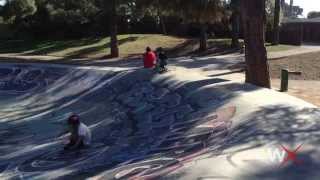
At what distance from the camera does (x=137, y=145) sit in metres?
18.8

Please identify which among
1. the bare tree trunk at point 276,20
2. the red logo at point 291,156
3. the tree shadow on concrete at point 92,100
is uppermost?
the bare tree trunk at point 276,20

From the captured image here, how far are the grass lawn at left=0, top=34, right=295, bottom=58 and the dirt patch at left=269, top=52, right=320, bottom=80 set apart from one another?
971 cm

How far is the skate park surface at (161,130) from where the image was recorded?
488 inches

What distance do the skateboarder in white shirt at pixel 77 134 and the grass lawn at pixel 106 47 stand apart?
28419mm

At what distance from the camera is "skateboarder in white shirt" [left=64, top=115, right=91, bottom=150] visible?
1859 centimetres

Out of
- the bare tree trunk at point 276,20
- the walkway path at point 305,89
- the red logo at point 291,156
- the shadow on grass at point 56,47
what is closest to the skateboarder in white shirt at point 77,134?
the red logo at point 291,156

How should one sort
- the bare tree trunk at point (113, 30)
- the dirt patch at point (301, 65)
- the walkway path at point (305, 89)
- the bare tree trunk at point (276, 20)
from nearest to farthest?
the walkway path at point (305, 89)
the dirt patch at point (301, 65)
the bare tree trunk at point (113, 30)
the bare tree trunk at point (276, 20)

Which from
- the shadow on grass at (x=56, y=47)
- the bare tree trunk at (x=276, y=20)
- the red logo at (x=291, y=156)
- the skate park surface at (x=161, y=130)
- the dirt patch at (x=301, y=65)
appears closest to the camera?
the red logo at (x=291, y=156)

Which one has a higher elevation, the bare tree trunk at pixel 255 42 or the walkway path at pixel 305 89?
the bare tree trunk at pixel 255 42

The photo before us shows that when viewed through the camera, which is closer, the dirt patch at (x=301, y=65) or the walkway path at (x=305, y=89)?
the walkway path at (x=305, y=89)

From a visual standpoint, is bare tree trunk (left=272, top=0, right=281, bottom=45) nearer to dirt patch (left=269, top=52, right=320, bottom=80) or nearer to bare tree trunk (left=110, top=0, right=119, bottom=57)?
dirt patch (left=269, top=52, right=320, bottom=80)

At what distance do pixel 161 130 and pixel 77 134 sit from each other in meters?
2.56

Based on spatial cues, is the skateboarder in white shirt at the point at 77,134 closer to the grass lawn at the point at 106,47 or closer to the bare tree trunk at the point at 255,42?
the bare tree trunk at the point at 255,42

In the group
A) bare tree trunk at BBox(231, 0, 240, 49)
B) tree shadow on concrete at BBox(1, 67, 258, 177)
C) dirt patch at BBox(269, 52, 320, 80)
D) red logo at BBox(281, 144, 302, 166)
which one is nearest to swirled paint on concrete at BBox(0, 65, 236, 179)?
tree shadow on concrete at BBox(1, 67, 258, 177)
